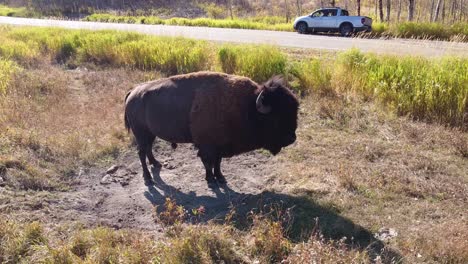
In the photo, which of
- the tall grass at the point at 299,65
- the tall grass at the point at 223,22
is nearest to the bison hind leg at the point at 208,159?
the tall grass at the point at 299,65

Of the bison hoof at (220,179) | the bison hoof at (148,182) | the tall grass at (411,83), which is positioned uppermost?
the tall grass at (411,83)

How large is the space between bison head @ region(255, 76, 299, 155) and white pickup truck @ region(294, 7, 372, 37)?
17.3 metres

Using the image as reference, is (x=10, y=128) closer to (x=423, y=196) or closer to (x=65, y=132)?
(x=65, y=132)

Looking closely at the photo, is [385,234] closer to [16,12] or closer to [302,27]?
[302,27]

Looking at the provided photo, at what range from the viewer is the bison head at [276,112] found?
6.13m

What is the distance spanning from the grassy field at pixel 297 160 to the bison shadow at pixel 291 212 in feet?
0.08

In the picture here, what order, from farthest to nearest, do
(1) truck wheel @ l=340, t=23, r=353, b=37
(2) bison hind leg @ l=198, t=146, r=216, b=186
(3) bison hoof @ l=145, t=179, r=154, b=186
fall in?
(1) truck wheel @ l=340, t=23, r=353, b=37, (3) bison hoof @ l=145, t=179, r=154, b=186, (2) bison hind leg @ l=198, t=146, r=216, b=186

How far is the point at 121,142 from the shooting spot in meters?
8.61

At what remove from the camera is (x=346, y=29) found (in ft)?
74.4

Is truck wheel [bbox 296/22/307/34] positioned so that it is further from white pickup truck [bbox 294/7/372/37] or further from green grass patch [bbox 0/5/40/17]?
green grass patch [bbox 0/5/40/17]

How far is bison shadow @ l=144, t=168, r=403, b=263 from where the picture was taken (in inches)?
200

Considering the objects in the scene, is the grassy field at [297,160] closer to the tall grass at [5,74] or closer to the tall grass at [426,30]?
the tall grass at [5,74]

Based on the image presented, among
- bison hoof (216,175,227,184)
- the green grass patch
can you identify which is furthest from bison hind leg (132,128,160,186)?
the green grass patch

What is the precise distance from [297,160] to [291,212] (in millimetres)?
1960
